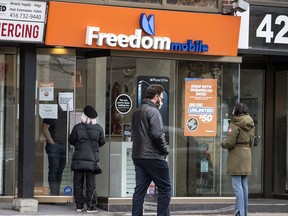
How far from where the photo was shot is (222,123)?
11.9 metres

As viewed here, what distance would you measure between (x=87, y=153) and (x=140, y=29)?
2.16 m

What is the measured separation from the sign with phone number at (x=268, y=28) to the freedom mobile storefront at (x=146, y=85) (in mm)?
395

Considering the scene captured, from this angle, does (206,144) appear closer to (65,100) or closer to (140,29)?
(140,29)

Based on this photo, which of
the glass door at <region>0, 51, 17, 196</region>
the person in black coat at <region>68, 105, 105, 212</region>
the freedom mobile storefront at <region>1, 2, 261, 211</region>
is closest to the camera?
the person in black coat at <region>68, 105, 105, 212</region>

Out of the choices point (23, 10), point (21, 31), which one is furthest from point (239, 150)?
point (23, 10)

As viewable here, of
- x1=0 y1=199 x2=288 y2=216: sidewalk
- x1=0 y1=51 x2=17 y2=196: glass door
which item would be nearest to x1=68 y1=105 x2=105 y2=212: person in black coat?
x1=0 y1=199 x2=288 y2=216: sidewalk

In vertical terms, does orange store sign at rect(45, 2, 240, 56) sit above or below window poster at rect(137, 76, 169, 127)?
above

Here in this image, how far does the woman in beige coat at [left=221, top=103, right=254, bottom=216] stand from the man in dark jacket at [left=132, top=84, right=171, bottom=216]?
68.6 inches

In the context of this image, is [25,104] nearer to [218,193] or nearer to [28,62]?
[28,62]

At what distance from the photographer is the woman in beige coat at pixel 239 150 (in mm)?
10070

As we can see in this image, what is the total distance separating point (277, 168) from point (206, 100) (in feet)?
7.94

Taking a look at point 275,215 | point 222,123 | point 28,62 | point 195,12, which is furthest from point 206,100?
point 28,62

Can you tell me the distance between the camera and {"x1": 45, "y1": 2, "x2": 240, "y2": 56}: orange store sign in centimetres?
1059

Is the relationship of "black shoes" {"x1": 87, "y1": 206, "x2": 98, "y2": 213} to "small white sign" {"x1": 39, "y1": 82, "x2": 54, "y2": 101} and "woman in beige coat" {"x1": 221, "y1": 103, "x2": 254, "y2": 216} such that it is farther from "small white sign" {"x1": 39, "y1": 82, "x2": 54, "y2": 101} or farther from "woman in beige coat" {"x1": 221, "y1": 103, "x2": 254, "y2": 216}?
"woman in beige coat" {"x1": 221, "y1": 103, "x2": 254, "y2": 216}
